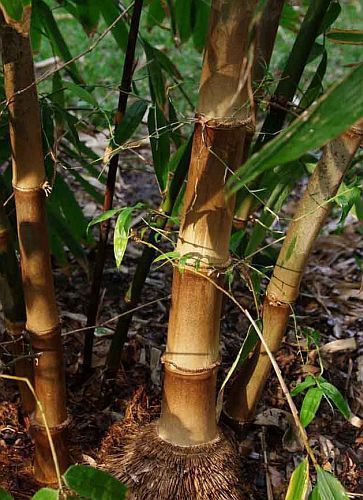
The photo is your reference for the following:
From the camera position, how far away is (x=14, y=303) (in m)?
0.89

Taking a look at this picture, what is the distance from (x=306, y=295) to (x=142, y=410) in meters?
0.56

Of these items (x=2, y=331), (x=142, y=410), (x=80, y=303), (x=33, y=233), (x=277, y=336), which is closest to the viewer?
(x=33, y=233)

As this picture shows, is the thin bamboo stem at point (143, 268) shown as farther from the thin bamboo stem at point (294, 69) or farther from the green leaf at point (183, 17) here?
the green leaf at point (183, 17)

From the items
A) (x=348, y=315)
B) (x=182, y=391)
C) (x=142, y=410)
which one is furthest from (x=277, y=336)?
(x=348, y=315)

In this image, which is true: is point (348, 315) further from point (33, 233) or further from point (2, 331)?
point (33, 233)

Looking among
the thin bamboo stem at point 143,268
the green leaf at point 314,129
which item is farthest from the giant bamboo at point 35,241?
the green leaf at point 314,129

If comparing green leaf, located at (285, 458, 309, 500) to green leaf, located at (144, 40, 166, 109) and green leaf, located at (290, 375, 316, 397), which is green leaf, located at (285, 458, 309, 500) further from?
green leaf, located at (144, 40, 166, 109)

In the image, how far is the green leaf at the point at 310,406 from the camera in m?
0.70

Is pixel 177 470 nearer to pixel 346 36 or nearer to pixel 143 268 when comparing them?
pixel 143 268

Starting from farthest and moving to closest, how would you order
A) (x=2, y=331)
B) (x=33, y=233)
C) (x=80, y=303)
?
(x=80, y=303) < (x=2, y=331) < (x=33, y=233)

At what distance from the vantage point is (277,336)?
0.86 meters

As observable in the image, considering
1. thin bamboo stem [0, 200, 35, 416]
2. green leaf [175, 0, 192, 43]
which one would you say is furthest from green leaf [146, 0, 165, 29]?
thin bamboo stem [0, 200, 35, 416]

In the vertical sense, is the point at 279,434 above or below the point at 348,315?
below

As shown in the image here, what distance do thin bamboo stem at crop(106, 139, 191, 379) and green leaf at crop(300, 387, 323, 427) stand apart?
24cm
